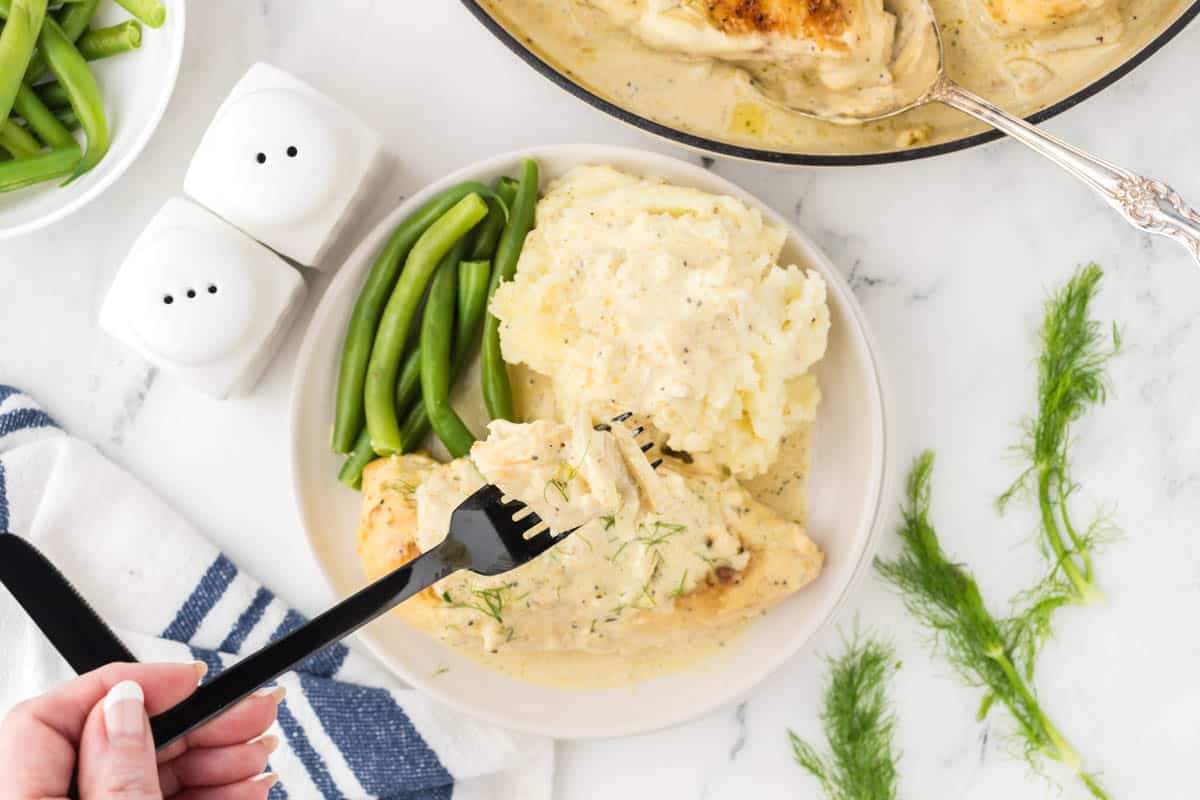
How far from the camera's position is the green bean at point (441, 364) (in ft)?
10.1

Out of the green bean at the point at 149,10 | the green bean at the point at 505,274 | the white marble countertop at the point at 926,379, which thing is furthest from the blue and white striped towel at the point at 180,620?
the green bean at the point at 149,10

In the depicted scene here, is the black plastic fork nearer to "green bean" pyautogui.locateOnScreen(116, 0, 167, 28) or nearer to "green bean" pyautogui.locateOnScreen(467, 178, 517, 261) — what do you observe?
"green bean" pyautogui.locateOnScreen(467, 178, 517, 261)

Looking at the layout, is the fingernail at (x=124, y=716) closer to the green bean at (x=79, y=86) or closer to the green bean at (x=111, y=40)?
the green bean at (x=79, y=86)

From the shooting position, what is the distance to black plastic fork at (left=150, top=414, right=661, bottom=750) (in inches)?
92.8

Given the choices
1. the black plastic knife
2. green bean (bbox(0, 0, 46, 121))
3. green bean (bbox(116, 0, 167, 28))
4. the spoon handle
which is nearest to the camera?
the black plastic knife

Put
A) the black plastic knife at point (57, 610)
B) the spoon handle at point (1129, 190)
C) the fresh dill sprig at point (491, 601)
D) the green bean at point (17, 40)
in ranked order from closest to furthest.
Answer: the black plastic knife at point (57, 610), the spoon handle at point (1129, 190), the fresh dill sprig at point (491, 601), the green bean at point (17, 40)

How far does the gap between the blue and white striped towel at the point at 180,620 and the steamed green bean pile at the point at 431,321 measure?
22.7 inches

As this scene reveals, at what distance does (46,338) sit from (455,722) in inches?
66.7

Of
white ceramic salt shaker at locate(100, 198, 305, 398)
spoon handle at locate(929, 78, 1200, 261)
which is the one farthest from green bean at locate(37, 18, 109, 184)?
spoon handle at locate(929, 78, 1200, 261)

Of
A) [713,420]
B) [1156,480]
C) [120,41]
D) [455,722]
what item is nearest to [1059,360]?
[1156,480]

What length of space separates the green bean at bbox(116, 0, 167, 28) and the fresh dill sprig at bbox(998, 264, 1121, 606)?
2638 millimetres

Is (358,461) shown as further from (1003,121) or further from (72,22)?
(1003,121)

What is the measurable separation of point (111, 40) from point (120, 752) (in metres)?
2.01

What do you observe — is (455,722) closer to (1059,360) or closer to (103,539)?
(103,539)
